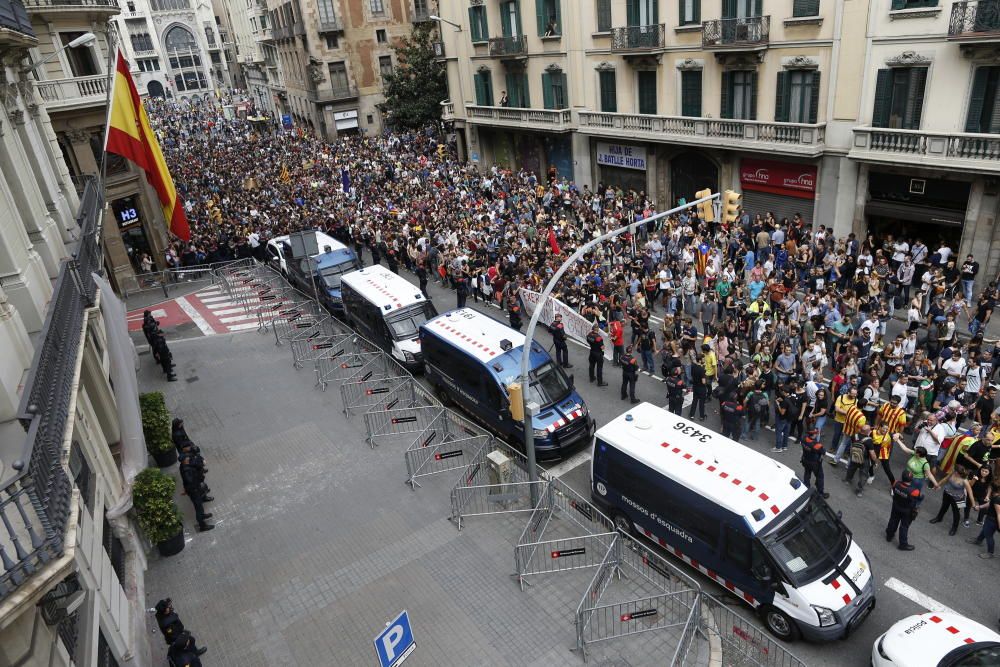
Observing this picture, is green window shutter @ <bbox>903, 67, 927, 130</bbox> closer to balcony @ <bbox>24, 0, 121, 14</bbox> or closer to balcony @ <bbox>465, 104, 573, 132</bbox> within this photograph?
balcony @ <bbox>465, 104, 573, 132</bbox>

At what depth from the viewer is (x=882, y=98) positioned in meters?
21.2

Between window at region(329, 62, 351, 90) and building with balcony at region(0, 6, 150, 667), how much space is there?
45411 millimetres

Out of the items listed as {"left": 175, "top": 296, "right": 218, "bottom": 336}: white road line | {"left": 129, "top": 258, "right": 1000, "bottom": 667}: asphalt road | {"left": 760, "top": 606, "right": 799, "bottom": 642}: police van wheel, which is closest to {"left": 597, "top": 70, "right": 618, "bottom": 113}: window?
{"left": 175, "top": 296, "right": 218, "bottom": 336}: white road line

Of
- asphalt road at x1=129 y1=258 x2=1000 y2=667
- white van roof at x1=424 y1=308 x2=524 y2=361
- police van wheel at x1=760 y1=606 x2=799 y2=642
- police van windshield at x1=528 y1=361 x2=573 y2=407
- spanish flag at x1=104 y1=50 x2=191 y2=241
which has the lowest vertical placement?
asphalt road at x1=129 y1=258 x2=1000 y2=667

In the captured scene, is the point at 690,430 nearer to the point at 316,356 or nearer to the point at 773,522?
the point at 773,522

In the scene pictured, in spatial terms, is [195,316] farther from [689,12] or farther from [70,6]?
[689,12]

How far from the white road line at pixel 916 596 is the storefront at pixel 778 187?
1711cm

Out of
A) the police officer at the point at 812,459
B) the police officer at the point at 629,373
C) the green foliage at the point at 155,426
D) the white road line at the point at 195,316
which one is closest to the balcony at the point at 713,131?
the police officer at the point at 629,373

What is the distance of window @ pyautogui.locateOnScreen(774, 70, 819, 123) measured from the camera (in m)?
23.2

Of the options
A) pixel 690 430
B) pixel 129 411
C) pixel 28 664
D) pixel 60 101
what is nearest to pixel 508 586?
pixel 690 430

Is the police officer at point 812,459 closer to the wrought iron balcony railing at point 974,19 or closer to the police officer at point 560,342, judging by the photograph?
the police officer at point 560,342

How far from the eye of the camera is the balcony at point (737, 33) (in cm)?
2381

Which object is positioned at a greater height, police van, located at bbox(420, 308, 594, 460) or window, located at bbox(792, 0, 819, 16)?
window, located at bbox(792, 0, 819, 16)

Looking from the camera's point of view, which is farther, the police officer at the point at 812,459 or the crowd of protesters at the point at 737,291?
the crowd of protesters at the point at 737,291
